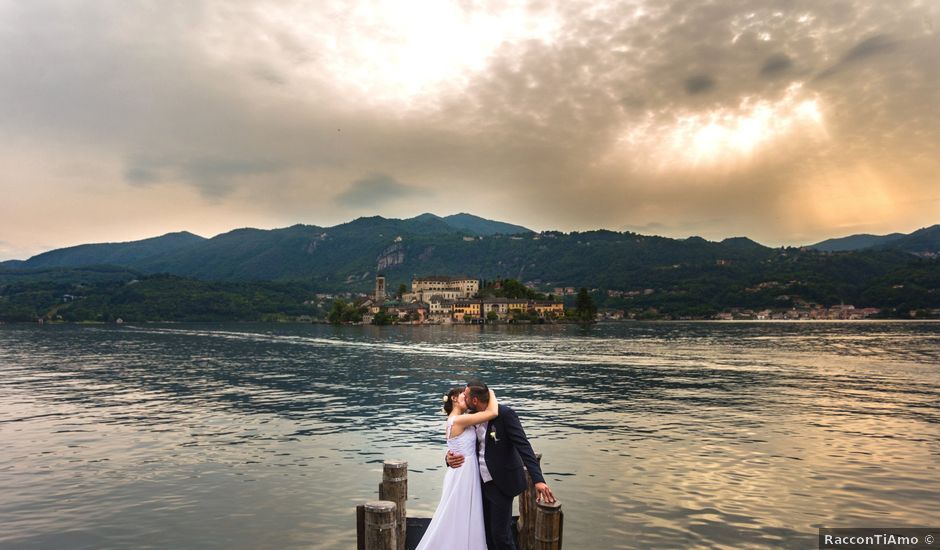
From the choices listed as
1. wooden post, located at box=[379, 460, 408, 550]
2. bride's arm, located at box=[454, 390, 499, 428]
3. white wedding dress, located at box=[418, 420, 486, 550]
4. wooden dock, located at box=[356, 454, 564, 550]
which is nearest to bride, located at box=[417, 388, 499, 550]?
white wedding dress, located at box=[418, 420, 486, 550]

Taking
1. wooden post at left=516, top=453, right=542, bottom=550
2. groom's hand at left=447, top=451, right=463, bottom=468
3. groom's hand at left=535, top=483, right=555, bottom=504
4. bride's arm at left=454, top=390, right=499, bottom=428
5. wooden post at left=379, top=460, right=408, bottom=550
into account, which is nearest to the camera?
bride's arm at left=454, top=390, right=499, bottom=428

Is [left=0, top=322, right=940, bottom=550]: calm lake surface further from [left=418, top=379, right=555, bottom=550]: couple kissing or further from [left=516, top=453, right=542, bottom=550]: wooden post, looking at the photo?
[left=418, top=379, right=555, bottom=550]: couple kissing

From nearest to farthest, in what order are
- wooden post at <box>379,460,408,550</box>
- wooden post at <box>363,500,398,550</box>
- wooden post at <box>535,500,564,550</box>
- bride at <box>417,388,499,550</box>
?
bride at <box>417,388,499,550</box>, wooden post at <box>535,500,564,550</box>, wooden post at <box>363,500,398,550</box>, wooden post at <box>379,460,408,550</box>

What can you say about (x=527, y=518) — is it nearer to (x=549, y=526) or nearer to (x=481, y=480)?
(x=549, y=526)

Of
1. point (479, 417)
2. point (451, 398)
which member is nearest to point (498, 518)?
point (479, 417)

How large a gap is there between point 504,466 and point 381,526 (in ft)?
8.02

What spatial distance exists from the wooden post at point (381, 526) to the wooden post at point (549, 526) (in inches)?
97.2

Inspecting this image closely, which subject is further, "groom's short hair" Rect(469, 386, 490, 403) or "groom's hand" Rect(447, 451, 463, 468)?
"groom's hand" Rect(447, 451, 463, 468)

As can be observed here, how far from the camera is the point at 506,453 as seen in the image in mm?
9391

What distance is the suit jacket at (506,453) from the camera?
9.29m

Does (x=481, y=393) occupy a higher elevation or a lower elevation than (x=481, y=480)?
higher

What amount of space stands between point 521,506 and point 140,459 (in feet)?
64.1

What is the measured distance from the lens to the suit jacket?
929 centimetres

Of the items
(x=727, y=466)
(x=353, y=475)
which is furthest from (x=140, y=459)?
(x=727, y=466)
